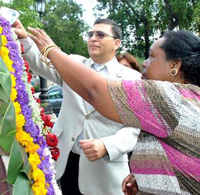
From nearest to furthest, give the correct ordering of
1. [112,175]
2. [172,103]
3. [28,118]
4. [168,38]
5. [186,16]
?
1. [172,103]
2. [28,118]
3. [168,38]
4. [112,175]
5. [186,16]

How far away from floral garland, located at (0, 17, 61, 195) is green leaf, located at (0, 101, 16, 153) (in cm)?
8

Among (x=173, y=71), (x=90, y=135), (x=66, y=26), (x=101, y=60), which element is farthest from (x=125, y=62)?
(x=66, y=26)

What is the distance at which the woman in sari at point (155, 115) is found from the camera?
1.41m

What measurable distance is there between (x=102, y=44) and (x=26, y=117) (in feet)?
4.16

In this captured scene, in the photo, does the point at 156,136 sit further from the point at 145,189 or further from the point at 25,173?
the point at 25,173

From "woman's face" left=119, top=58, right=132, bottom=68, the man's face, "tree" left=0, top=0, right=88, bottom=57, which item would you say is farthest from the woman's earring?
"tree" left=0, top=0, right=88, bottom=57

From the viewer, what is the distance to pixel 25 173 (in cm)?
148

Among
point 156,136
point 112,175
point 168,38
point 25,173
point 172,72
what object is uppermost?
point 168,38

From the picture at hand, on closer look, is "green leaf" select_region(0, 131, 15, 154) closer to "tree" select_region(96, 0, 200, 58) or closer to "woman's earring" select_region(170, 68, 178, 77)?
"woman's earring" select_region(170, 68, 178, 77)

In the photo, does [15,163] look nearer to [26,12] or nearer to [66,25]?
[26,12]

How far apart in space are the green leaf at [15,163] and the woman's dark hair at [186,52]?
0.81 metres

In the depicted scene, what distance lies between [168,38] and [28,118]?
78 cm

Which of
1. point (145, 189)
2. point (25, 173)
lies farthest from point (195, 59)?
point (25, 173)

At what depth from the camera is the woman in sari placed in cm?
141
